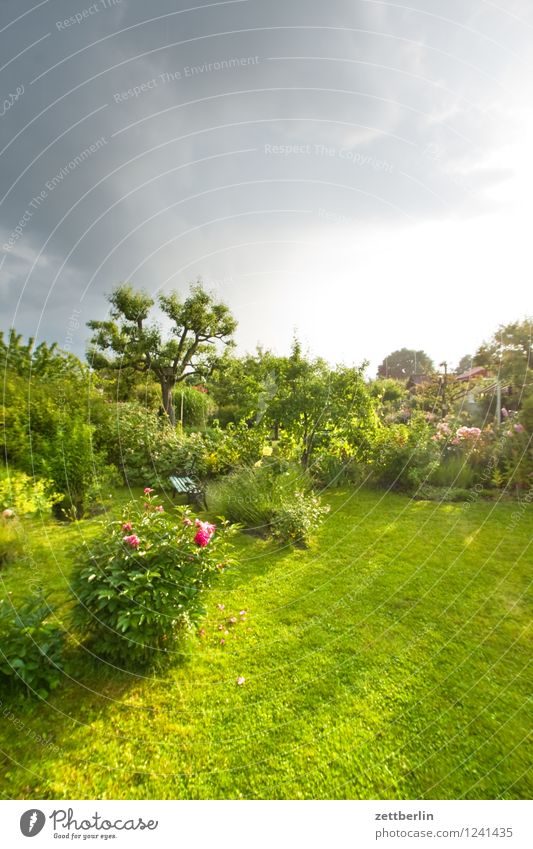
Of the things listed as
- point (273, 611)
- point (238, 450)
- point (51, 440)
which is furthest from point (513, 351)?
point (51, 440)

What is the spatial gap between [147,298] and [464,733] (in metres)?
14.3

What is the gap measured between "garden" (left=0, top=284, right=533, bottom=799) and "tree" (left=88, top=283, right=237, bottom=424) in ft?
15.0

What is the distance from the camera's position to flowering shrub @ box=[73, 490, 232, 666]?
2.85 metres

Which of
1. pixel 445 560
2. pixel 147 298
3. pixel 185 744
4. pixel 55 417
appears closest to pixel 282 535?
pixel 445 560

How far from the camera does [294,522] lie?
20.2 ft

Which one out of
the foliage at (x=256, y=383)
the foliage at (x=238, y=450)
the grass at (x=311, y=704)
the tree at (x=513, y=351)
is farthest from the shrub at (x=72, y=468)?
the tree at (x=513, y=351)

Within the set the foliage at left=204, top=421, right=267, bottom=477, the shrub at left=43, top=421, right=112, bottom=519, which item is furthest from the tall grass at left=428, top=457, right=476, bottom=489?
the shrub at left=43, top=421, right=112, bottom=519

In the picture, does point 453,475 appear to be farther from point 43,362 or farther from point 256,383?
point 43,362

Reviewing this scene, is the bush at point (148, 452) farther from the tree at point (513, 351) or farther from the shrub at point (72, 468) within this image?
the tree at point (513, 351)

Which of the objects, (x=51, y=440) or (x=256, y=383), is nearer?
(x=51, y=440)

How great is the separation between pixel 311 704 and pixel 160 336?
1353 cm

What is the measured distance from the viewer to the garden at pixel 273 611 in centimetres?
243

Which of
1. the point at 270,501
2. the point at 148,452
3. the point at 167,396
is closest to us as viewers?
the point at 270,501
